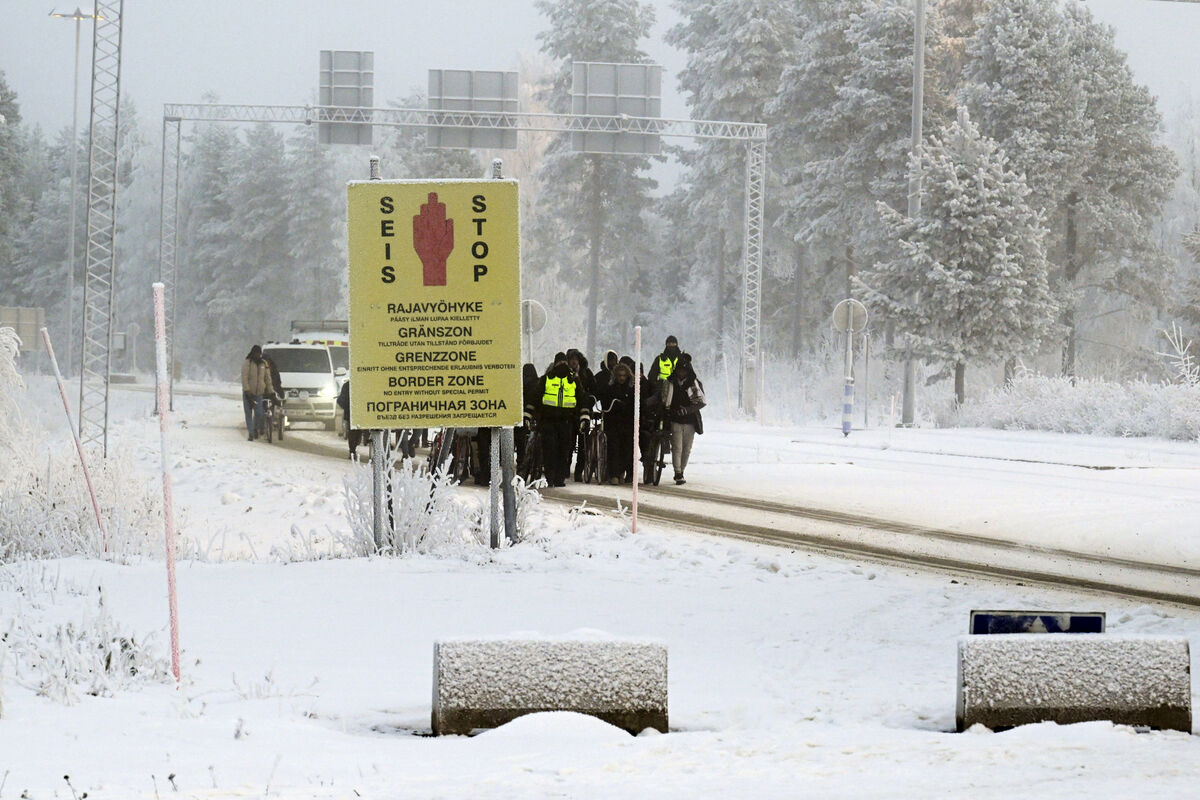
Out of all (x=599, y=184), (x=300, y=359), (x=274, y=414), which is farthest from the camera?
(x=599, y=184)

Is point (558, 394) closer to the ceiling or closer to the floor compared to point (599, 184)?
closer to the floor

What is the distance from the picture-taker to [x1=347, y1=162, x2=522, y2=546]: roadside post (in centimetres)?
1345

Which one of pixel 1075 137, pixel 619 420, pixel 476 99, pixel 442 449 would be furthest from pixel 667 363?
pixel 1075 137

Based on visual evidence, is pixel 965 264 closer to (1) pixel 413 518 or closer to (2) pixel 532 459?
(2) pixel 532 459

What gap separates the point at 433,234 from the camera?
13.5 meters

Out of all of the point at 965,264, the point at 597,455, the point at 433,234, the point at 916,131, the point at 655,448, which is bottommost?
the point at 597,455

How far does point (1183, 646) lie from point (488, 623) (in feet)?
15.1

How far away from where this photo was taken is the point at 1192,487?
22359 millimetres

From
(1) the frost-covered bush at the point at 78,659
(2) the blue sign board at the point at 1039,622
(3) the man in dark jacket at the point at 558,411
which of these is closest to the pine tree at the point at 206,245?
(3) the man in dark jacket at the point at 558,411

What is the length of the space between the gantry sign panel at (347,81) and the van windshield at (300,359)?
7992mm

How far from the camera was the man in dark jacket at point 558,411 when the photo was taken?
877 inches

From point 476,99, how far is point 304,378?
1004 cm

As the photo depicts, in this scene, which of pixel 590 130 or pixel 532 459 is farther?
pixel 590 130

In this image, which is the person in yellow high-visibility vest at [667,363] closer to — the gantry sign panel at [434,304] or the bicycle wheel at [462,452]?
the bicycle wheel at [462,452]
